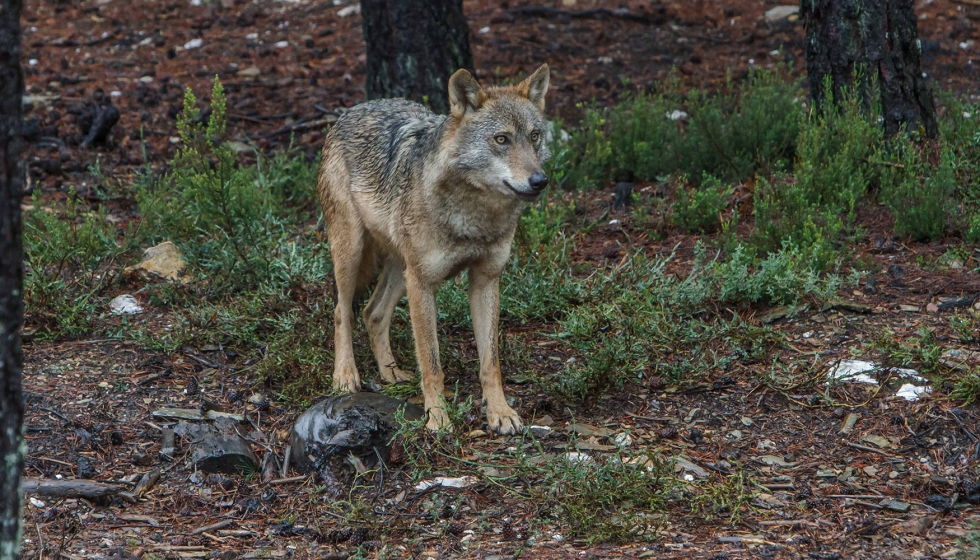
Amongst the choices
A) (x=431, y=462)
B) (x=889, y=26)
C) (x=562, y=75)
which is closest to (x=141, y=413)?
(x=431, y=462)

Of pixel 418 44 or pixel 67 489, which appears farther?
pixel 418 44

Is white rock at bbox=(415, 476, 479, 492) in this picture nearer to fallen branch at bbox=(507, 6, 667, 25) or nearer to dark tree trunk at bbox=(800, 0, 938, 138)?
dark tree trunk at bbox=(800, 0, 938, 138)

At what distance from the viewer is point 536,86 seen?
18.5ft

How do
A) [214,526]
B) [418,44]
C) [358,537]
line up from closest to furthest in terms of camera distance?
[358,537]
[214,526]
[418,44]

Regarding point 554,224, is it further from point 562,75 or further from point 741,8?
point 741,8

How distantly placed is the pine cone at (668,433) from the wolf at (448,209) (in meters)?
0.77

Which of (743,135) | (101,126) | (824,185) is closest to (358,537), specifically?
(824,185)

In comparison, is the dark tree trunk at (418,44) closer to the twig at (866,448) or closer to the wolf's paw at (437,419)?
the wolf's paw at (437,419)

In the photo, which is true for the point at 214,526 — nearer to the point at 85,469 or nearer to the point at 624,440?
the point at 85,469

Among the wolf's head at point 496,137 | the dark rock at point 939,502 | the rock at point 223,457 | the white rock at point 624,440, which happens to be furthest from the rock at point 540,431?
the dark rock at point 939,502

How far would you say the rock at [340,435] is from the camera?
4922 millimetres

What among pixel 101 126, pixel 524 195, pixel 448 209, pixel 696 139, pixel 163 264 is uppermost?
pixel 524 195

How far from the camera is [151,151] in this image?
1008 cm

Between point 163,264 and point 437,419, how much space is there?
3.19 metres
